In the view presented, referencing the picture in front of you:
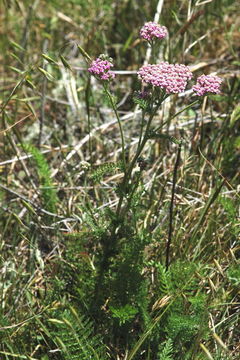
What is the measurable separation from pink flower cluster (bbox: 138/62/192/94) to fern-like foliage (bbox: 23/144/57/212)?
3.43ft

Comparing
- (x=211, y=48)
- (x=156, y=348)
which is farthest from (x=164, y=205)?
(x=211, y=48)

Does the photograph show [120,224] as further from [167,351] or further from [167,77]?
[167,77]

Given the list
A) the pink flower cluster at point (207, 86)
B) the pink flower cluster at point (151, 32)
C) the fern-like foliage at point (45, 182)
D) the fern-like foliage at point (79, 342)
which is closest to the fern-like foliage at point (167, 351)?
the fern-like foliage at point (79, 342)

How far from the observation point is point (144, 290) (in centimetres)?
222

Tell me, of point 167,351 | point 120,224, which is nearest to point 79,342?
point 167,351

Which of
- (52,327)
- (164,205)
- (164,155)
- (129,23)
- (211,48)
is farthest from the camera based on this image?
(129,23)

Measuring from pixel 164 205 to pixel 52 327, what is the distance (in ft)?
2.62

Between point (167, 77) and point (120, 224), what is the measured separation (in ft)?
2.15

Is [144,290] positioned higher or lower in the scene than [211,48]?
lower

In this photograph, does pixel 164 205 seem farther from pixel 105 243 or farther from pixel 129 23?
pixel 129 23

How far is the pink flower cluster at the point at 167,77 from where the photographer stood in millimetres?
1828

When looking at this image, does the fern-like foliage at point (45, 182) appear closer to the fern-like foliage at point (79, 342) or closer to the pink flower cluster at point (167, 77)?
the fern-like foliage at point (79, 342)

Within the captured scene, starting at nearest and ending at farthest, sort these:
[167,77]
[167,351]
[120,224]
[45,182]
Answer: [167,77] → [167,351] → [120,224] → [45,182]

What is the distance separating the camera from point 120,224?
220cm
